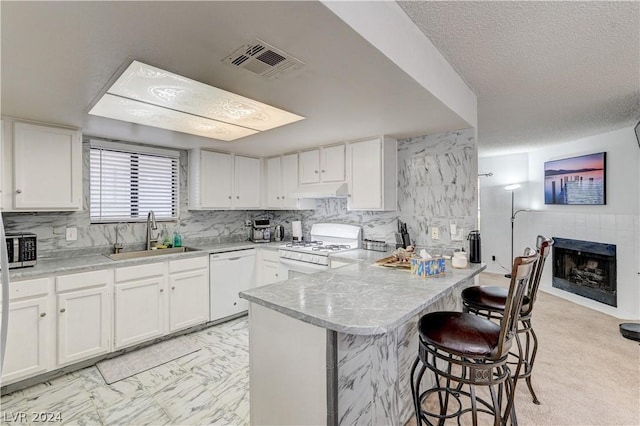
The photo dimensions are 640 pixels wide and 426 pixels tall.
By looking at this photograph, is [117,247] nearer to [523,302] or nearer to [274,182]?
[274,182]

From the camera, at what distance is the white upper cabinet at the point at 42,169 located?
2.38 m

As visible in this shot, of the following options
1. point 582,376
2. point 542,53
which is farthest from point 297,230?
point 582,376

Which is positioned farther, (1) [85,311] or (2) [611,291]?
(2) [611,291]

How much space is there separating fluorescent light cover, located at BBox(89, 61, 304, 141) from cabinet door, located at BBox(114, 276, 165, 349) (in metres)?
1.58

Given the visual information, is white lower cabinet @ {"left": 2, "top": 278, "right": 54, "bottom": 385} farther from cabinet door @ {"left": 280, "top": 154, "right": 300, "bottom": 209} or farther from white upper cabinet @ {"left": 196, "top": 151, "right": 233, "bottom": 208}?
cabinet door @ {"left": 280, "top": 154, "right": 300, "bottom": 209}

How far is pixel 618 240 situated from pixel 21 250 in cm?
670

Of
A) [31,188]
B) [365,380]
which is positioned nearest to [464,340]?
[365,380]

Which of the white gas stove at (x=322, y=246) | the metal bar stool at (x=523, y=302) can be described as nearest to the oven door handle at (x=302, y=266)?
the white gas stove at (x=322, y=246)

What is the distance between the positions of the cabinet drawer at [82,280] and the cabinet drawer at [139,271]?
88 millimetres

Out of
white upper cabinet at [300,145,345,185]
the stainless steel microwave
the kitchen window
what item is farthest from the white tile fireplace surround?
the stainless steel microwave

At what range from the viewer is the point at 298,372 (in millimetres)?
1414

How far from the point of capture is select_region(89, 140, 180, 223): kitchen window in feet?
10.2

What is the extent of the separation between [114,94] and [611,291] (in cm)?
604

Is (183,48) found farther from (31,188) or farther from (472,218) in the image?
(472,218)
